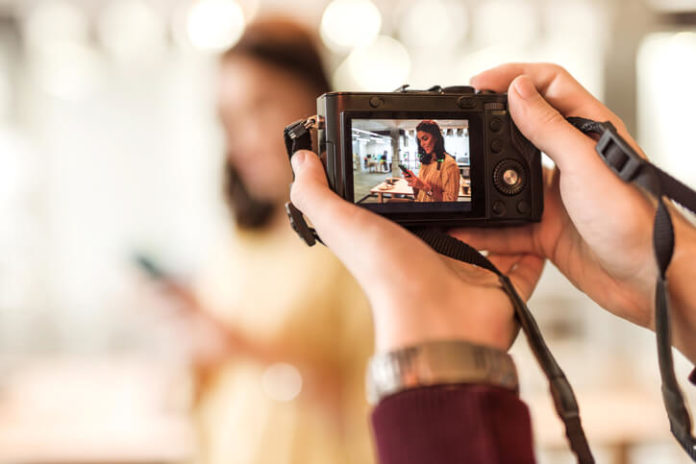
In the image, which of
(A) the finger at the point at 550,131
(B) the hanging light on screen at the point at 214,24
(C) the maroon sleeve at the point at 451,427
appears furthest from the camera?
(B) the hanging light on screen at the point at 214,24

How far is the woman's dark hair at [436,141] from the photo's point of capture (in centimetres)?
71

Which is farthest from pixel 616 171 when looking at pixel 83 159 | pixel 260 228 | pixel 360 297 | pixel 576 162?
pixel 83 159

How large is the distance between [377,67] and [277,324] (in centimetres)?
113

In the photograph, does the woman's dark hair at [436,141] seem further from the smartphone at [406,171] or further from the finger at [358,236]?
the finger at [358,236]

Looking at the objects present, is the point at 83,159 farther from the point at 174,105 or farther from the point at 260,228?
the point at 260,228

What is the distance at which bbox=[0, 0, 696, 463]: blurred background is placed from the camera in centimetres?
213

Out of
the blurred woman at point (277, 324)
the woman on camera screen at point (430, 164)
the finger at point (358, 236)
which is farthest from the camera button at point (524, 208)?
the blurred woman at point (277, 324)

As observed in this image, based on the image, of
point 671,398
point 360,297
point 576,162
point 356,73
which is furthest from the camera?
point 356,73

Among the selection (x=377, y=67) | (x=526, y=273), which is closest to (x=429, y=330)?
(x=526, y=273)

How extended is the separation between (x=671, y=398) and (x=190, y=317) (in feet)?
3.53

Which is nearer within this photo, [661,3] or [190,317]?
[190,317]

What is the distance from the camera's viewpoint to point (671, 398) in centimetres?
55

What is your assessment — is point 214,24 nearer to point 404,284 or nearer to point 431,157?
point 431,157

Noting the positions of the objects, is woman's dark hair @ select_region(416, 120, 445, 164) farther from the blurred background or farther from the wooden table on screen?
the blurred background
